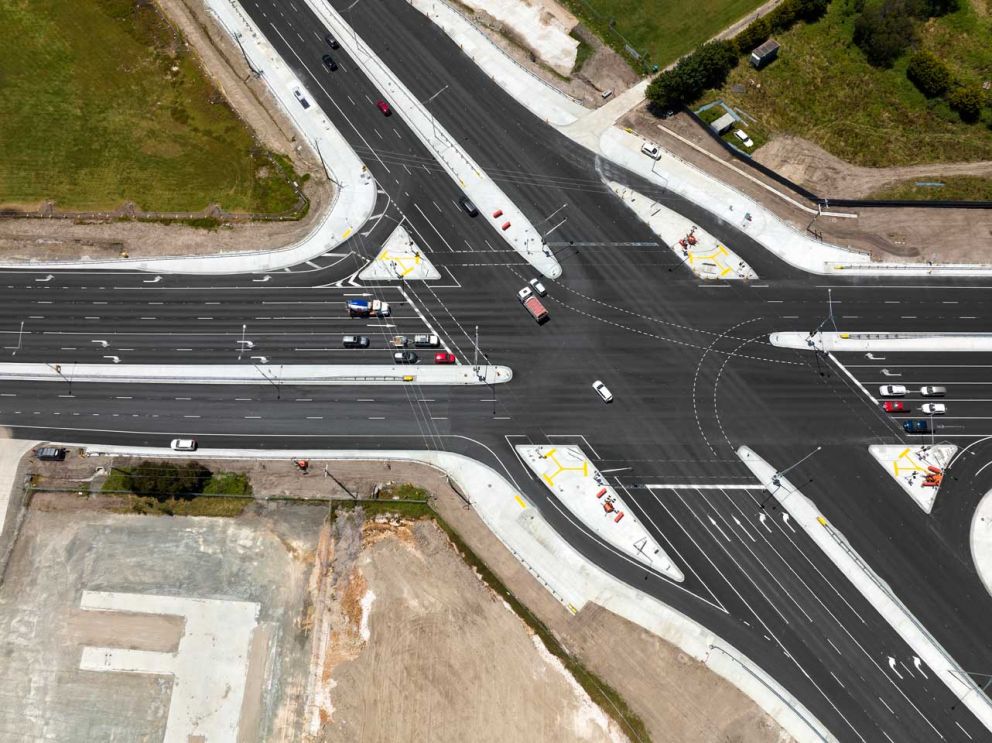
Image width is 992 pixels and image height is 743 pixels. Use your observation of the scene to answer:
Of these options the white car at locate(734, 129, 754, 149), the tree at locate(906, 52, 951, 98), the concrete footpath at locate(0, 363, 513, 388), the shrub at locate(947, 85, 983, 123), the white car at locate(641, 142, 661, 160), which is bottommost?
the concrete footpath at locate(0, 363, 513, 388)

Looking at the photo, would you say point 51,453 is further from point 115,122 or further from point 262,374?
point 115,122

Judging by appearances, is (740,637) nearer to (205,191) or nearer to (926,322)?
(926,322)

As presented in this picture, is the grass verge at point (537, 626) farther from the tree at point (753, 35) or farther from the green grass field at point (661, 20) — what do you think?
the tree at point (753, 35)

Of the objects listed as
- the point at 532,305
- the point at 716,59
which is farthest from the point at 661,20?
the point at 532,305

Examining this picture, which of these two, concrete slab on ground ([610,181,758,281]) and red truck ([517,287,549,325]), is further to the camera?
concrete slab on ground ([610,181,758,281])

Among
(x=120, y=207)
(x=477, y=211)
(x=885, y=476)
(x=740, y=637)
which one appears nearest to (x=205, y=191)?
(x=120, y=207)

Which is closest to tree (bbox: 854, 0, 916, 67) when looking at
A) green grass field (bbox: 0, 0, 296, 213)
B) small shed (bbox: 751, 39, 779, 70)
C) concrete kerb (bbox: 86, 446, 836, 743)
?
small shed (bbox: 751, 39, 779, 70)

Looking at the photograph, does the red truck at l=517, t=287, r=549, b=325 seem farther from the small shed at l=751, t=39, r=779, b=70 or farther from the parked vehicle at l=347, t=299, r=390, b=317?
the small shed at l=751, t=39, r=779, b=70
